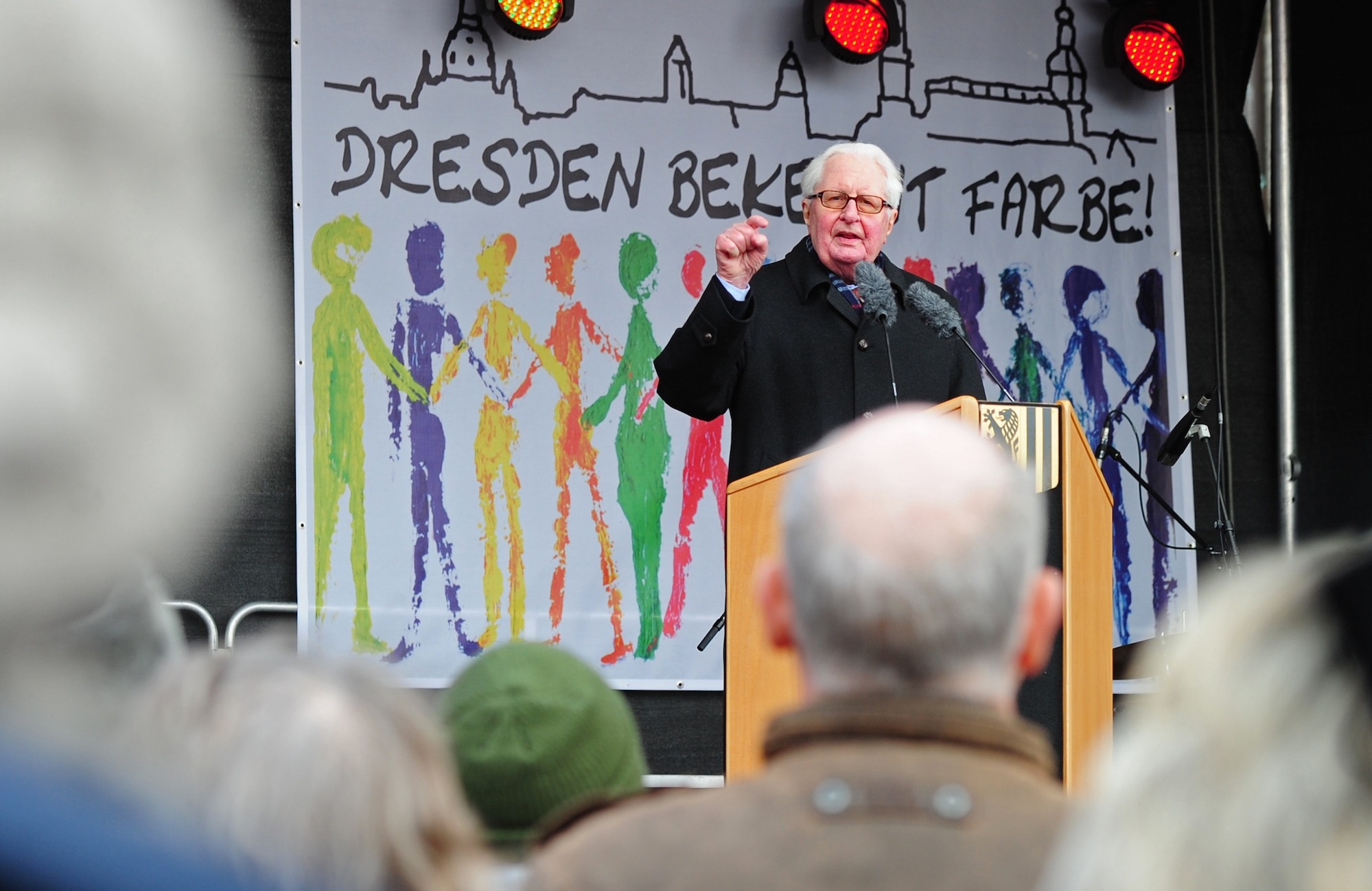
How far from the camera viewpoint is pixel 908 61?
5031 mm

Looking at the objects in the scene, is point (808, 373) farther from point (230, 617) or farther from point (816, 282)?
point (230, 617)

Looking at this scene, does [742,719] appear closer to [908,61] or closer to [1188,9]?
[908,61]

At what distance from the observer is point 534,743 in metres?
1.33

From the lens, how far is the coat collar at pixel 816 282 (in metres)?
3.54

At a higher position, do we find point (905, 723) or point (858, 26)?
point (858, 26)

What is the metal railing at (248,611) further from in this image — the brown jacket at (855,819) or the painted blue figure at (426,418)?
the brown jacket at (855,819)

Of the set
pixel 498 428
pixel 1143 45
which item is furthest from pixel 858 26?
pixel 498 428

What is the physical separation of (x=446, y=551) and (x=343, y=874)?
364 cm

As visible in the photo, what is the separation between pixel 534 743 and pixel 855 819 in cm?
41

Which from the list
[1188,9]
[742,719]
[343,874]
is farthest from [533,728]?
[1188,9]

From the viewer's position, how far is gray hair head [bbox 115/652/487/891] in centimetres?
85

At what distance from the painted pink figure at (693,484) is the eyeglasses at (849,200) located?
44.3 inches

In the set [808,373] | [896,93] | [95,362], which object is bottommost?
[95,362]

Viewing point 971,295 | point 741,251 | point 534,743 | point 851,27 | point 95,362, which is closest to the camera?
point 95,362
